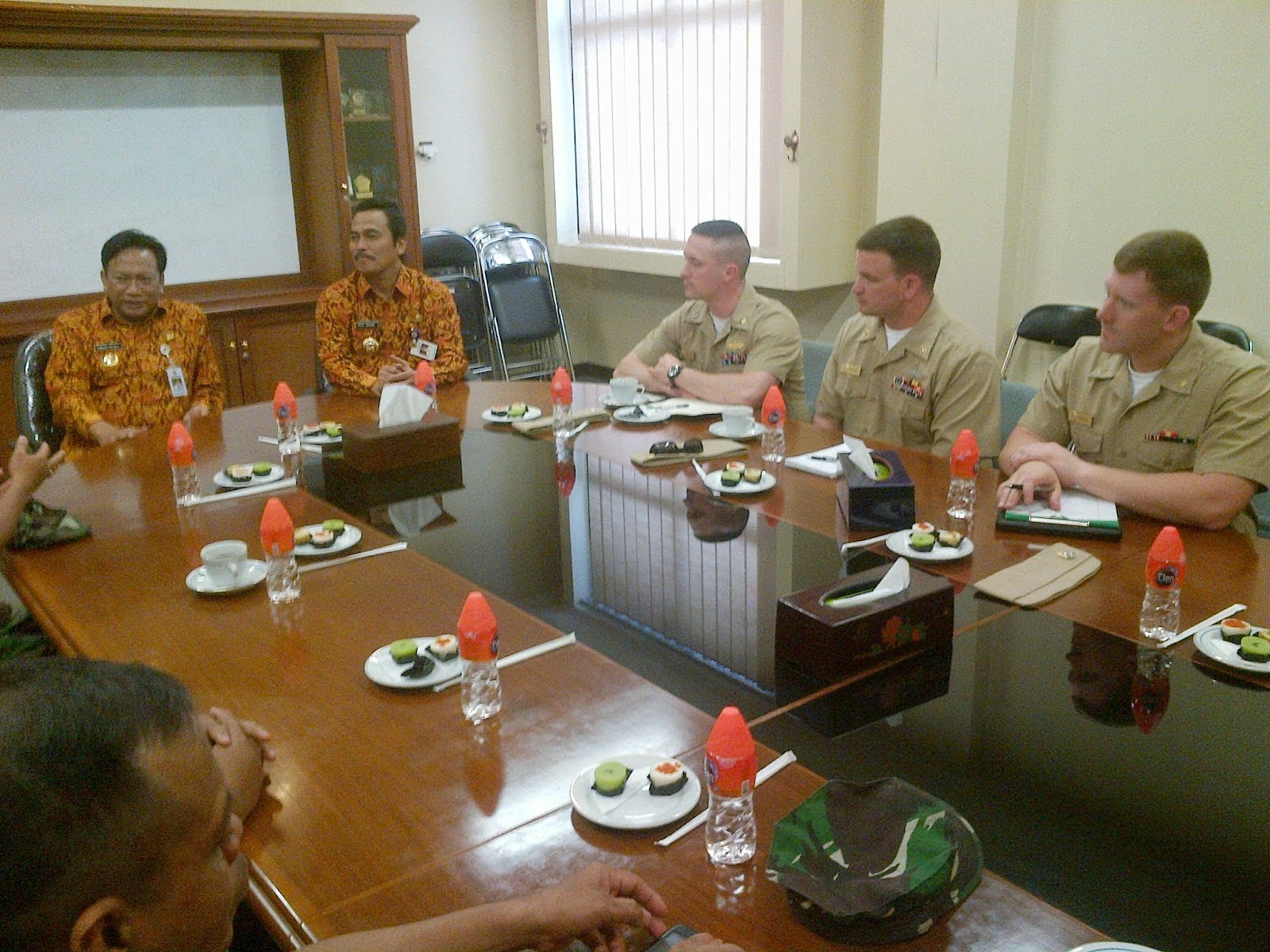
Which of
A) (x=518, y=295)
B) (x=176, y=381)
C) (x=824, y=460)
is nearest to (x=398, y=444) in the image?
(x=824, y=460)

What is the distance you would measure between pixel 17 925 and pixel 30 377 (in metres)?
3.04

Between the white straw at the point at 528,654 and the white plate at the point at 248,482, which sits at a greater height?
the white plate at the point at 248,482

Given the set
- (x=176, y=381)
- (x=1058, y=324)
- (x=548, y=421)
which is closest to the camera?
(x=548, y=421)

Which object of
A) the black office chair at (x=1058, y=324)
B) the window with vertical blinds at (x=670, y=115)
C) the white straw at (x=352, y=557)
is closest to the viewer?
the white straw at (x=352, y=557)

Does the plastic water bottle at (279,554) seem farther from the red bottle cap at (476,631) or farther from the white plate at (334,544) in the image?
the red bottle cap at (476,631)

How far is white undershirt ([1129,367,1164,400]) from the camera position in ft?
7.75

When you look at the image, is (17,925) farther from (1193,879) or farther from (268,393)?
(268,393)

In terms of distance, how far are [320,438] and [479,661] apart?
1.62 meters

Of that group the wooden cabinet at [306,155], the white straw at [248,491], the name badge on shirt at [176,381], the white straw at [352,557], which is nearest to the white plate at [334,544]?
the white straw at [352,557]

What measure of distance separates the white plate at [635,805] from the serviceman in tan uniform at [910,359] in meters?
1.79

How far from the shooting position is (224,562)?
6.32ft

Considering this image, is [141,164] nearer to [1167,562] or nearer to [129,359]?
[129,359]

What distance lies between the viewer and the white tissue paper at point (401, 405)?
272 centimetres

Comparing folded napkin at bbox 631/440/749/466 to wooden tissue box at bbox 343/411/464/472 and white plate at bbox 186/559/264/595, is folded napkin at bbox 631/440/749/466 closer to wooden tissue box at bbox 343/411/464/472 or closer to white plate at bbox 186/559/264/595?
wooden tissue box at bbox 343/411/464/472
